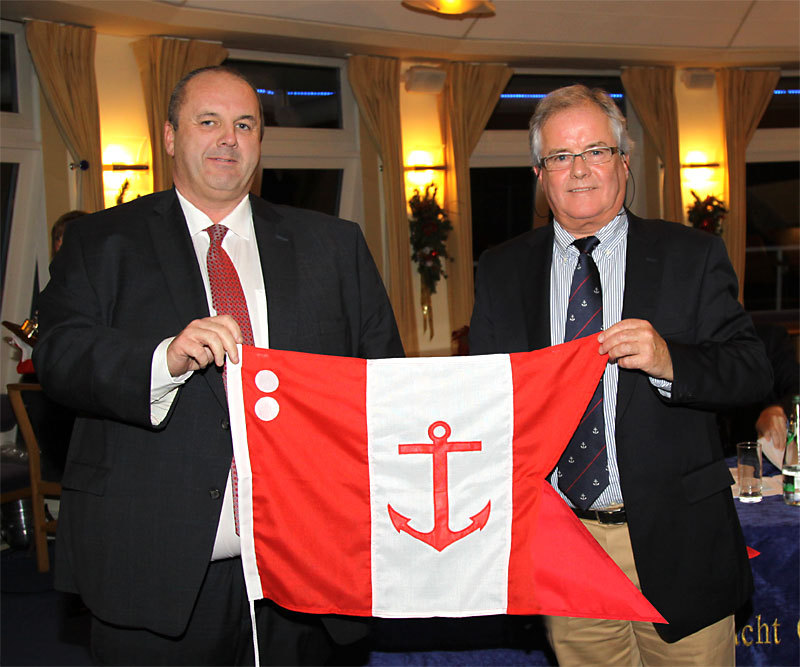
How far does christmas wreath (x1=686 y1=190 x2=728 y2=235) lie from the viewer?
9500 millimetres

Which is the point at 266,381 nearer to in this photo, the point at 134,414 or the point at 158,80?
the point at 134,414

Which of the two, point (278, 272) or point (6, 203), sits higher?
point (6, 203)

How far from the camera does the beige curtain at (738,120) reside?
9742 millimetres

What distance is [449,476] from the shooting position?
6.39 ft

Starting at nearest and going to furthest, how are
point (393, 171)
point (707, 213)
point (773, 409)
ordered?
point (773, 409) < point (393, 171) < point (707, 213)

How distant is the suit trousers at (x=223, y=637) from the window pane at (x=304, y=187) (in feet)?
21.6

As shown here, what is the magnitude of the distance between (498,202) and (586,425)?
7.94 metres

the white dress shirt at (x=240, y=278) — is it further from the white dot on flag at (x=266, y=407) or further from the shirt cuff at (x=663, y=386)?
the shirt cuff at (x=663, y=386)

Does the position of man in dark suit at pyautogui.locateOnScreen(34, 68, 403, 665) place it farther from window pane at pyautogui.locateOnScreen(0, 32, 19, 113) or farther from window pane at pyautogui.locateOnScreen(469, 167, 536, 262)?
window pane at pyautogui.locateOnScreen(469, 167, 536, 262)

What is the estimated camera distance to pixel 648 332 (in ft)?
5.98

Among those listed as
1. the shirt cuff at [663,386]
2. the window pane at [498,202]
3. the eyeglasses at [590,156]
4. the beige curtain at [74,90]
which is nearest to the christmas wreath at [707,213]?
the window pane at [498,202]

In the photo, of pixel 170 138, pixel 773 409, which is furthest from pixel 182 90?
pixel 773 409

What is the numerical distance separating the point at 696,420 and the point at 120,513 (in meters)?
1.38

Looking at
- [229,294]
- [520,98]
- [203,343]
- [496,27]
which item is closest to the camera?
[203,343]
